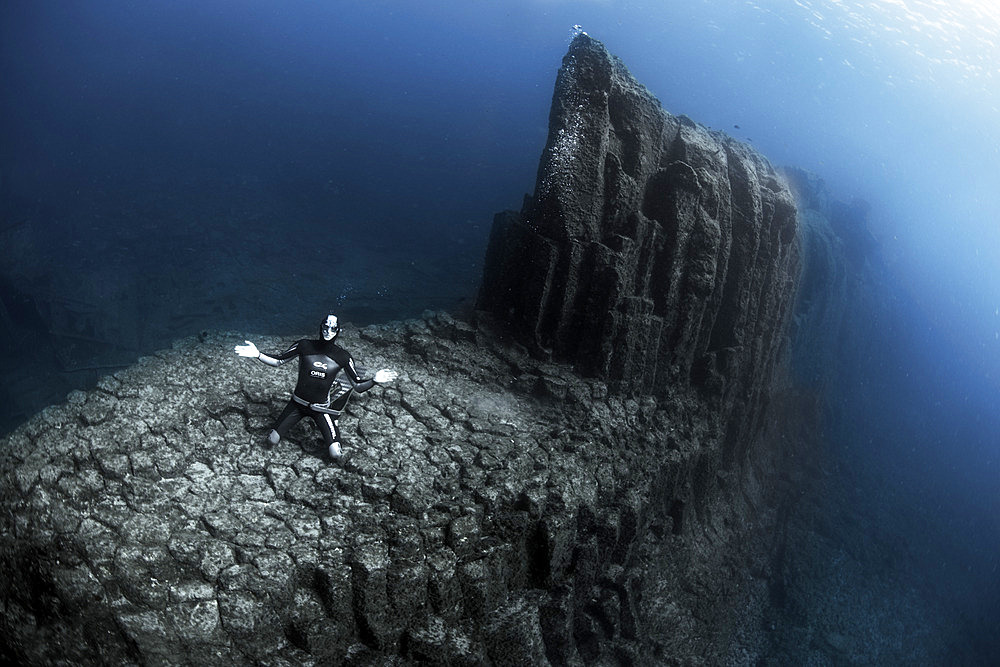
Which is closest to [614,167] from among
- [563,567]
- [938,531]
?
[563,567]

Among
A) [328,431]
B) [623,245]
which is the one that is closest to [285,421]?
[328,431]

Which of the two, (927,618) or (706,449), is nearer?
(706,449)

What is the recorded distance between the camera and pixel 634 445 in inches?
342

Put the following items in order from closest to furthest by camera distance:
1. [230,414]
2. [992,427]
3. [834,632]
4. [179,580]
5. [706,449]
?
1. [179,580]
2. [230,414]
3. [706,449]
4. [834,632]
5. [992,427]

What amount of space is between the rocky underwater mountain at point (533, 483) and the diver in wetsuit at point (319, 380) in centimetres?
38

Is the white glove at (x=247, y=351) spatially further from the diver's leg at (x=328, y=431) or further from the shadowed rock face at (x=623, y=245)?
the shadowed rock face at (x=623, y=245)

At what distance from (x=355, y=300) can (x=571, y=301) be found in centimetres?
888

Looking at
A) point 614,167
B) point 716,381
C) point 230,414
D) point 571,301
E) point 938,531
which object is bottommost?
A: point 938,531

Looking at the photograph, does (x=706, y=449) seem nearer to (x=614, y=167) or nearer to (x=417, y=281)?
(x=614, y=167)

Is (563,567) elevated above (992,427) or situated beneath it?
situated beneath

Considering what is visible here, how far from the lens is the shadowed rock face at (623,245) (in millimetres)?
8766

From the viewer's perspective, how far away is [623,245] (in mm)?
8734

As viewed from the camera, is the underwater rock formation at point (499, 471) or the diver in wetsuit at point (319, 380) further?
the diver in wetsuit at point (319, 380)

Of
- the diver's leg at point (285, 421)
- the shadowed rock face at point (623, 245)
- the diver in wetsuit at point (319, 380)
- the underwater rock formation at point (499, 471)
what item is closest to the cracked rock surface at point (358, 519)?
the underwater rock formation at point (499, 471)
